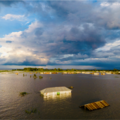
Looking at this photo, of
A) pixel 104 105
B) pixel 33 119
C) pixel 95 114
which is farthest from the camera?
pixel 104 105

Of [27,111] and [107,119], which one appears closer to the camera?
[107,119]

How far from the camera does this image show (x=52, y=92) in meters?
50.9

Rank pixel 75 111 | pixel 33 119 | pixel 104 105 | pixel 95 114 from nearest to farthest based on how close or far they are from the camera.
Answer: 1. pixel 33 119
2. pixel 95 114
3. pixel 75 111
4. pixel 104 105

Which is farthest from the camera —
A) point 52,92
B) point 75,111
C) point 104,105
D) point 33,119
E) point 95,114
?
point 52,92

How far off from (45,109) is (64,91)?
20.9 metres

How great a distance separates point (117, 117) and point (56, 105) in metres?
21.1

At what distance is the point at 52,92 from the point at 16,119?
80.2ft

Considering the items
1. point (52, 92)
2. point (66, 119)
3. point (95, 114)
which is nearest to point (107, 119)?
point (95, 114)

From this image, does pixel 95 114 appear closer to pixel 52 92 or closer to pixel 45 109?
pixel 45 109

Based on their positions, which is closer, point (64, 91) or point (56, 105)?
point (56, 105)

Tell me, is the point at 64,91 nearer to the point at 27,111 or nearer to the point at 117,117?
the point at 27,111

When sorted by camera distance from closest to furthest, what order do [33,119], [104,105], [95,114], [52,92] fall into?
[33,119] → [95,114] → [104,105] → [52,92]

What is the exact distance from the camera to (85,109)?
34500 mm

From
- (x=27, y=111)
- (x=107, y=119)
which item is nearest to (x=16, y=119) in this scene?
(x=27, y=111)
